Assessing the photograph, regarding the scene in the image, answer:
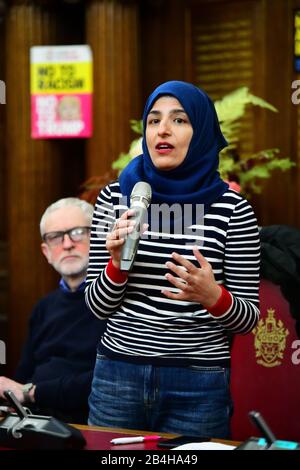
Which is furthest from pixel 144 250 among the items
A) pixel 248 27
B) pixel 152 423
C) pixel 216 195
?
pixel 248 27

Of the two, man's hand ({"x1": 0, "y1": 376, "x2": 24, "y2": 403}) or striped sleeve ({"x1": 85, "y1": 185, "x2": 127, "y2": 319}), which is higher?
striped sleeve ({"x1": 85, "y1": 185, "x2": 127, "y2": 319})

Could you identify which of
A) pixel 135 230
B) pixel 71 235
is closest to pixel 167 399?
pixel 135 230

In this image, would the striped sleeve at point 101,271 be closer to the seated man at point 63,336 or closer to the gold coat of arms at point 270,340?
the seated man at point 63,336

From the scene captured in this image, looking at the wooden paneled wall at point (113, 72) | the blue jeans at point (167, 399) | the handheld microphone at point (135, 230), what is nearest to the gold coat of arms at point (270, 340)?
the blue jeans at point (167, 399)

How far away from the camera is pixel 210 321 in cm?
191

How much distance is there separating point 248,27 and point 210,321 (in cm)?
241

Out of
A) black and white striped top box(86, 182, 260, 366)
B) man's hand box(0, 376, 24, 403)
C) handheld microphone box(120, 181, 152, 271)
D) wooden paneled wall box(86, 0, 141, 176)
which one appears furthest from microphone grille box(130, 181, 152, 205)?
wooden paneled wall box(86, 0, 141, 176)

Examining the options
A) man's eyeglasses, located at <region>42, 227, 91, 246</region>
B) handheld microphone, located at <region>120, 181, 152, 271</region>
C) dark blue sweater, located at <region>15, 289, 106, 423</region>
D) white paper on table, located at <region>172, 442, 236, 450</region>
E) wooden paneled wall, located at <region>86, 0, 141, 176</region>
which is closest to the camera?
white paper on table, located at <region>172, 442, 236, 450</region>

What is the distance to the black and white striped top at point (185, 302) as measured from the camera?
74.1 inches

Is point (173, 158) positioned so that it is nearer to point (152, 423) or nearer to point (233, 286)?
point (233, 286)

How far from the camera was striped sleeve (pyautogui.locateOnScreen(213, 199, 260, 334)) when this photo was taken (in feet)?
6.19

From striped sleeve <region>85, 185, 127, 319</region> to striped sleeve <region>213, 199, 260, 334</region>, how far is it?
244 millimetres

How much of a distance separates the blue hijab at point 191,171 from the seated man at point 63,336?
2.64ft

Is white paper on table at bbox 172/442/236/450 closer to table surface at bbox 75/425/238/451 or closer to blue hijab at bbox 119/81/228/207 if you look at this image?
table surface at bbox 75/425/238/451
